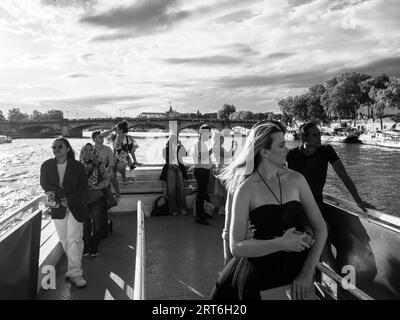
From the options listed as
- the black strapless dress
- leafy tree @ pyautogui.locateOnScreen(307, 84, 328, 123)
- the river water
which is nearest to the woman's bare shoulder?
the black strapless dress

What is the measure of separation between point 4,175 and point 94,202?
93.1 feet

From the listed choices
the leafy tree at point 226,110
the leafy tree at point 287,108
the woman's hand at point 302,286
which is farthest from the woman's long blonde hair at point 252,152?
the leafy tree at point 226,110

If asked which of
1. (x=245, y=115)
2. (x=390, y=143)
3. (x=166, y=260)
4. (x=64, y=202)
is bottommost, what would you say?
(x=390, y=143)

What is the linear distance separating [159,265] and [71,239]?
1128 millimetres

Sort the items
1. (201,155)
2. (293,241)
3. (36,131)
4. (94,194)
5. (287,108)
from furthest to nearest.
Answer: (287,108) < (36,131) < (201,155) < (94,194) < (293,241)

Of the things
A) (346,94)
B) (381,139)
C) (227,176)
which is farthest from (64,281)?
(346,94)

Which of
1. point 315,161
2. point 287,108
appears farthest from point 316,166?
point 287,108

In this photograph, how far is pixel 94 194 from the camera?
17.3 ft

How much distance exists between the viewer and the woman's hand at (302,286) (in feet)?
6.84

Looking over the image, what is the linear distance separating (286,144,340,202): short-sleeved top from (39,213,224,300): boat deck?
154cm

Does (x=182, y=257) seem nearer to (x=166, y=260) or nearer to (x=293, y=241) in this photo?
(x=166, y=260)

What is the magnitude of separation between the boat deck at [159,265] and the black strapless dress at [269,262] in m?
1.92

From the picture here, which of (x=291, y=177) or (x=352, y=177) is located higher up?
(x=291, y=177)
